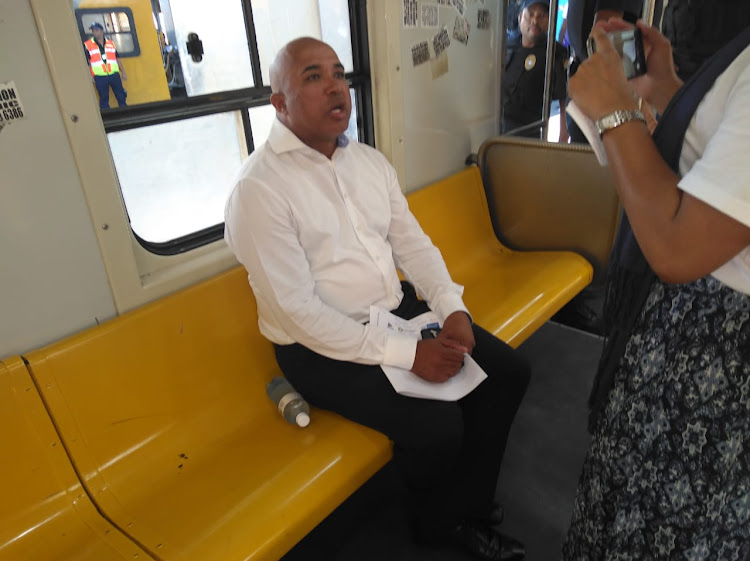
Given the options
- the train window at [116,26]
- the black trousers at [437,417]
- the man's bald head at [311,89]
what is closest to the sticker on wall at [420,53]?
the man's bald head at [311,89]

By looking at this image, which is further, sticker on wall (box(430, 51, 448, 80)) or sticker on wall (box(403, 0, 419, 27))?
sticker on wall (box(430, 51, 448, 80))

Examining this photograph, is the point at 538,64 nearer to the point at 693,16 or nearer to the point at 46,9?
the point at 693,16

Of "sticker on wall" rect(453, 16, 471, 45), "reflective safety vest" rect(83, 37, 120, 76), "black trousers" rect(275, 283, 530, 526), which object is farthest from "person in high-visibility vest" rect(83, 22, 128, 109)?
"sticker on wall" rect(453, 16, 471, 45)

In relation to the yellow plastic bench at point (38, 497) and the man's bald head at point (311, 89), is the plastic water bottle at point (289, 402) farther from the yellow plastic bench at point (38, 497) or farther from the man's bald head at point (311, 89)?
the man's bald head at point (311, 89)

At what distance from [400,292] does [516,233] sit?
1.37m

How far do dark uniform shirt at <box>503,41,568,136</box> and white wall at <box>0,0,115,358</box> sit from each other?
2.98 meters

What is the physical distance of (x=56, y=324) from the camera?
Answer: 1.70 m

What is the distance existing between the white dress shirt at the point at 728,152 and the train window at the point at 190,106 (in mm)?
1674

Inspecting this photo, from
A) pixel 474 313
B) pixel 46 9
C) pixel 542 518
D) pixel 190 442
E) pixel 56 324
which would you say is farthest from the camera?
pixel 474 313

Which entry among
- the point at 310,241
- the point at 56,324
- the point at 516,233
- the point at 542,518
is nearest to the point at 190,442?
the point at 56,324

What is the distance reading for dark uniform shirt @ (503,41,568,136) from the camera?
391 centimetres

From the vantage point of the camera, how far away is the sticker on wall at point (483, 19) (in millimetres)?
3166

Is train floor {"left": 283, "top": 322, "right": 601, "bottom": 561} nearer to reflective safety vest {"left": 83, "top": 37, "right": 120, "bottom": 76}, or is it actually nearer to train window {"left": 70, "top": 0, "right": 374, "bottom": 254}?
train window {"left": 70, "top": 0, "right": 374, "bottom": 254}

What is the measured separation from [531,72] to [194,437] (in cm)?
334
